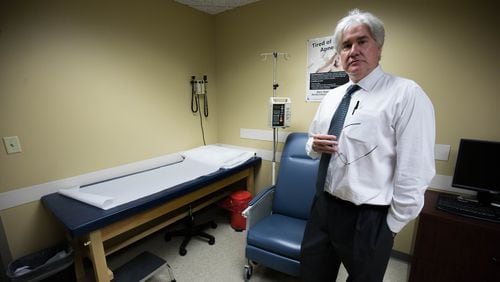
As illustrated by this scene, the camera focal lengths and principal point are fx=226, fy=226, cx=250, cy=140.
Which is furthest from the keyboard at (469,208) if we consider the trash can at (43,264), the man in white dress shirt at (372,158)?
the trash can at (43,264)

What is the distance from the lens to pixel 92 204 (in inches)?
57.2

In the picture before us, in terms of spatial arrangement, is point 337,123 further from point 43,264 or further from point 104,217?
point 43,264

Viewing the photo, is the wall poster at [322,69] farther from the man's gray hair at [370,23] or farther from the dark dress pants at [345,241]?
the dark dress pants at [345,241]

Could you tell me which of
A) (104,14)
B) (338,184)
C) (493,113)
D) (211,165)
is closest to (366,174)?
(338,184)

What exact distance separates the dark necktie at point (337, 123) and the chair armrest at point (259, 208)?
2.37 feet

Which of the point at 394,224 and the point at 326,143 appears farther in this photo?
the point at 326,143

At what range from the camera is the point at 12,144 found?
1491 mm

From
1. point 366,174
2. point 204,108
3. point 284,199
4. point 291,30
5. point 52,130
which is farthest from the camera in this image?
point 204,108

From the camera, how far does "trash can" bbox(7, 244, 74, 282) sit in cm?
137

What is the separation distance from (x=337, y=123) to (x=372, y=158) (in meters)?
0.24

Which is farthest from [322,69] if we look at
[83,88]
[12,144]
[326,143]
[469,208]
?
[12,144]

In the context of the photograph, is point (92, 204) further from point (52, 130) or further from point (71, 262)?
point (52, 130)

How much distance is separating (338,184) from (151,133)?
6.17 ft

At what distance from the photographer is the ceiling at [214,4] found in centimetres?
236
